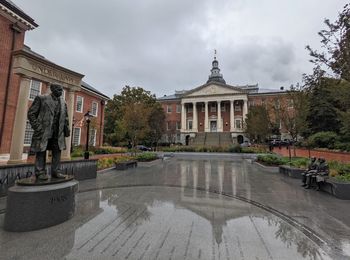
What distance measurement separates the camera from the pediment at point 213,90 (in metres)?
54.1

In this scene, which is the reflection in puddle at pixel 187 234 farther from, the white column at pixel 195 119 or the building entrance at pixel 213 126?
the building entrance at pixel 213 126

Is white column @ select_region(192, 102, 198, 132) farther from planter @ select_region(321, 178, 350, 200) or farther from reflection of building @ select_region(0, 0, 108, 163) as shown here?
planter @ select_region(321, 178, 350, 200)

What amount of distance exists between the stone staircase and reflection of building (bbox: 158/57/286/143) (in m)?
1.88

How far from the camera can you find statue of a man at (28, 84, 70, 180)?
461 centimetres

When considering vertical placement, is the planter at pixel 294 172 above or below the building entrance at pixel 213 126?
below

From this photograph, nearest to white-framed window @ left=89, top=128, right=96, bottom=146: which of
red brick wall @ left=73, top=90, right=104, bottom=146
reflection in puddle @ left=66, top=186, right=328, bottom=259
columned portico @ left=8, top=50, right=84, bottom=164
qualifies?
red brick wall @ left=73, top=90, right=104, bottom=146

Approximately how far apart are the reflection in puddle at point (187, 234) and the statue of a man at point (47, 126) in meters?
1.71

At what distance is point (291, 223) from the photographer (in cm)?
472

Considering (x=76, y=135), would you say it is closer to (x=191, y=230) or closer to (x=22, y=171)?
(x=22, y=171)

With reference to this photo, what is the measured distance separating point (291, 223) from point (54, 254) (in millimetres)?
4808

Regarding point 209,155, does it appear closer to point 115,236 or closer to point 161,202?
point 161,202

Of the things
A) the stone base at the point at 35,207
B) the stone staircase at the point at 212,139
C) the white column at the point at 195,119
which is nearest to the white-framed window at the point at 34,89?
the stone base at the point at 35,207

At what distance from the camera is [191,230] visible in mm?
4141

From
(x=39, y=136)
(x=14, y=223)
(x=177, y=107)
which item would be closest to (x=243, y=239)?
(x=14, y=223)
